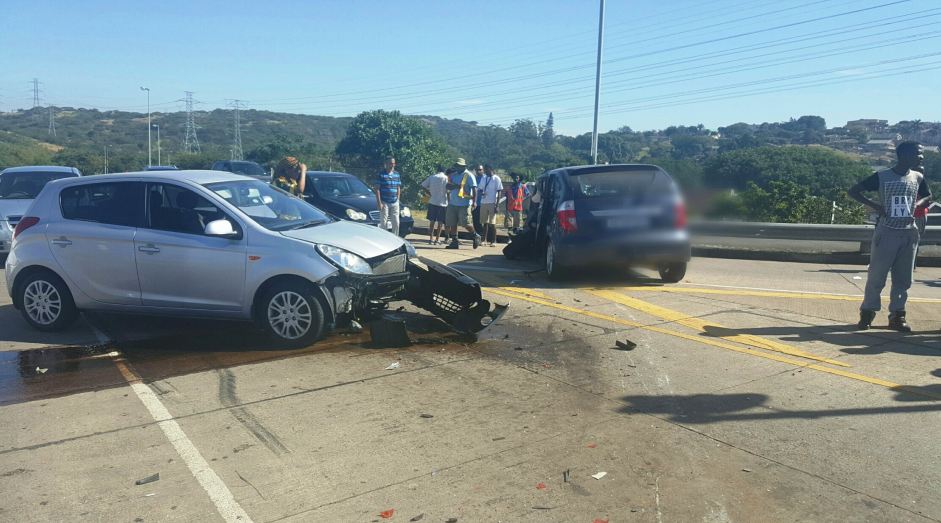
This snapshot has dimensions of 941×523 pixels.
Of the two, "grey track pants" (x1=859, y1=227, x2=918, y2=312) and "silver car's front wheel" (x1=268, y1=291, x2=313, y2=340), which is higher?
"grey track pants" (x1=859, y1=227, x2=918, y2=312)

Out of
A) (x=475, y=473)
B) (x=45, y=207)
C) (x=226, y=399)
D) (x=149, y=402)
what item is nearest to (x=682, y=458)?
(x=475, y=473)

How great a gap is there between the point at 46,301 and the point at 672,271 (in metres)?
8.06

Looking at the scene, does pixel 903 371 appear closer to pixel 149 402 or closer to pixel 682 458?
pixel 682 458

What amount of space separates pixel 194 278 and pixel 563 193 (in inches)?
212

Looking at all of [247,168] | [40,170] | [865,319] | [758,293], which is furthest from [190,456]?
[247,168]

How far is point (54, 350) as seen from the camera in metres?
7.25

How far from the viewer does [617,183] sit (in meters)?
10.5

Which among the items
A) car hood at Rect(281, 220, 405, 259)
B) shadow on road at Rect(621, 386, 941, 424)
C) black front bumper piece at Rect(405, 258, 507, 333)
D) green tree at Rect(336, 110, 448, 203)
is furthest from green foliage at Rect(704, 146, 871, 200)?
green tree at Rect(336, 110, 448, 203)

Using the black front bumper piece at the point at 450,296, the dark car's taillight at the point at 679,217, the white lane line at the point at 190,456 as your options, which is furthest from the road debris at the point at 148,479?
the dark car's taillight at the point at 679,217

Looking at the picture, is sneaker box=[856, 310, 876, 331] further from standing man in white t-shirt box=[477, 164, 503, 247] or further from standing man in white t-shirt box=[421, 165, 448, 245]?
standing man in white t-shirt box=[477, 164, 503, 247]

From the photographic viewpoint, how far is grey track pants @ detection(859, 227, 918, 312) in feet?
24.7

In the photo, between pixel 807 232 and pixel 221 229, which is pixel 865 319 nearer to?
pixel 221 229

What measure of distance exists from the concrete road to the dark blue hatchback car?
1.90 metres

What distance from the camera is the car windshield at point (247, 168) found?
87.7 ft
